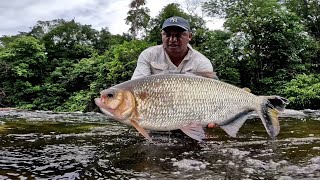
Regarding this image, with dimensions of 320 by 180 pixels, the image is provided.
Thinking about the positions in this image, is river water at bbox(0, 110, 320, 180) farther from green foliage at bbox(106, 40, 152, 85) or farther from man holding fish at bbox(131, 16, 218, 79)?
green foliage at bbox(106, 40, 152, 85)

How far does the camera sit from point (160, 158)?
152 inches

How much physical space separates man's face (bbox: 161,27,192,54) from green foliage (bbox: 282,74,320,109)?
15.9 metres

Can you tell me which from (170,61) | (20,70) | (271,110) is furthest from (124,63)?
(271,110)

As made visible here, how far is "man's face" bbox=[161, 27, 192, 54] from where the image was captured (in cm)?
496

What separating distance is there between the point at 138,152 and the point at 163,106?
41.4 inches

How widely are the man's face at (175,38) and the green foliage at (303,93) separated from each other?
52.2 ft

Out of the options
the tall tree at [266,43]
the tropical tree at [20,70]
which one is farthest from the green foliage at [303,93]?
the tropical tree at [20,70]

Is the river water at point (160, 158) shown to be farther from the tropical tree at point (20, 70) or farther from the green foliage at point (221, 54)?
the tropical tree at point (20, 70)

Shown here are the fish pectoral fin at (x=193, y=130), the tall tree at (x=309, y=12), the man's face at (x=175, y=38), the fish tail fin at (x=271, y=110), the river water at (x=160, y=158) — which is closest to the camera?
the river water at (x=160, y=158)

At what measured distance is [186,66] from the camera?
5.54 meters

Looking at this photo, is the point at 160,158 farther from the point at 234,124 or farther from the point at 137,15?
the point at 137,15

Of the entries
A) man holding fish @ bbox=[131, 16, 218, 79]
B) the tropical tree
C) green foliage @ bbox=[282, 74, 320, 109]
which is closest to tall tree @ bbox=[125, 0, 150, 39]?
the tropical tree

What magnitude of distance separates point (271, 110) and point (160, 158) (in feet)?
4.35

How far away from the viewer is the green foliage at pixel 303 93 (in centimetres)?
1942
